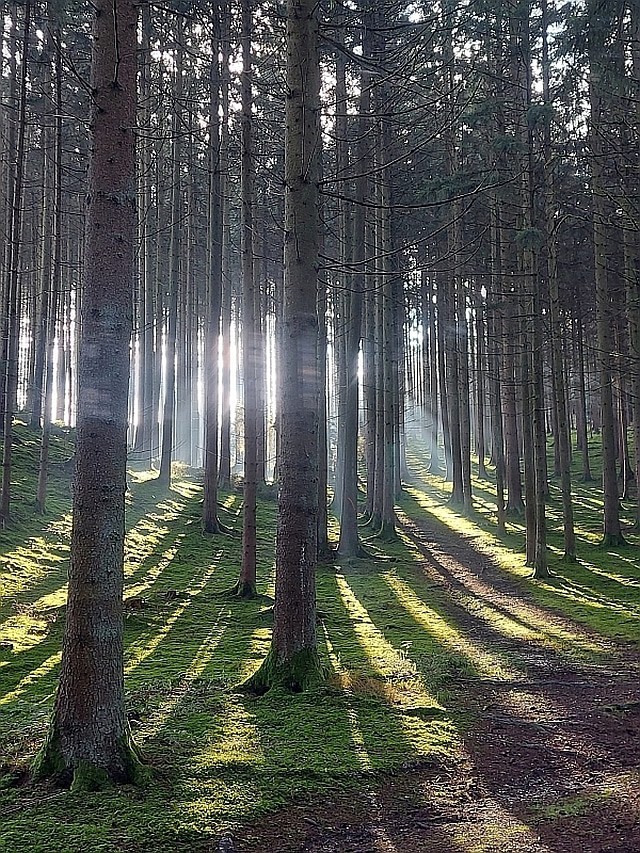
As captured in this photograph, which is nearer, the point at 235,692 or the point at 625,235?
the point at 235,692

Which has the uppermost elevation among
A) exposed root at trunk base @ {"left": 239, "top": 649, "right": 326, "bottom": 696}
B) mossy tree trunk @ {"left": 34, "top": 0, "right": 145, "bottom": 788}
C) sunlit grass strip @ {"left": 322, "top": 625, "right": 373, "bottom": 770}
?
mossy tree trunk @ {"left": 34, "top": 0, "right": 145, "bottom": 788}

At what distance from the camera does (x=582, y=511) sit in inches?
874

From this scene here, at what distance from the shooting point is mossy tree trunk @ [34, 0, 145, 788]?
14.3 feet

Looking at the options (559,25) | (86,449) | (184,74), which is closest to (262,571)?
(86,449)

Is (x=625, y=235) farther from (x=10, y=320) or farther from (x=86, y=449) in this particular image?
(x=86, y=449)

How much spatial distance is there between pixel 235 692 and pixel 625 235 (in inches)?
569

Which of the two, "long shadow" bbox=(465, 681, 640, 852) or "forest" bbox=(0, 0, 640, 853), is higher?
"forest" bbox=(0, 0, 640, 853)

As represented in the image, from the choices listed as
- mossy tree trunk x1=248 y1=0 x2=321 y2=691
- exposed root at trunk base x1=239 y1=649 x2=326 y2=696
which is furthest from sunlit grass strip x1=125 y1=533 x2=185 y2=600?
mossy tree trunk x1=248 y1=0 x2=321 y2=691

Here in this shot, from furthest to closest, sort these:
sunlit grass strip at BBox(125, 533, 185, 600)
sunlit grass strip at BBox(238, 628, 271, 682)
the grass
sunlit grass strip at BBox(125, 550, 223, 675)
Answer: sunlit grass strip at BBox(125, 533, 185, 600) < the grass < sunlit grass strip at BBox(125, 550, 223, 675) < sunlit grass strip at BBox(238, 628, 271, 682)

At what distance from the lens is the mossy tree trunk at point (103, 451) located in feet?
14.3

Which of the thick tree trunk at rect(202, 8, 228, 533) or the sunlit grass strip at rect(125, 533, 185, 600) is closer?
the sunlit grass strip at rect(125, 533, 185, 600)

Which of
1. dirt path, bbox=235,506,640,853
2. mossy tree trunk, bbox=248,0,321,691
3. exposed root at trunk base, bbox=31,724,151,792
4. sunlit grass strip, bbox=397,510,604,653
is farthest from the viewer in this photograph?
sunlit grass strip, bbox=397,510,604,653

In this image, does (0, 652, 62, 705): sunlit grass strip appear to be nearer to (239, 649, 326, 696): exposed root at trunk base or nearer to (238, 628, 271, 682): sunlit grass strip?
(238, 628, 271, 682): sunlit grass strip

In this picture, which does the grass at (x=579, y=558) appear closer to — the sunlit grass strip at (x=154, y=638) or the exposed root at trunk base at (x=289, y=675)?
the exposed root at trunk base at (x=289, y=675)
